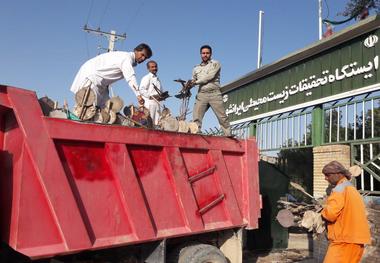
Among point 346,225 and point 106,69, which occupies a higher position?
A: point 106,69

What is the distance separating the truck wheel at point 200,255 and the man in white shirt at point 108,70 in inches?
73.8

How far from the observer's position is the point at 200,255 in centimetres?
414

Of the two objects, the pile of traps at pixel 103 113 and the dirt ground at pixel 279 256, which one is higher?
the pile of traps at pixel 103 113

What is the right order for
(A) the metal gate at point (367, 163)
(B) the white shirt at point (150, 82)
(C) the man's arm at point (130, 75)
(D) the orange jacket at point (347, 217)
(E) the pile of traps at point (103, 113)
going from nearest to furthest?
(E) the pile of traps at point (103, 113), (D) the orange jacket at point (347, 217), (C) the man's arm at point (130, 75), (B) the white shirt at point (150, 82), (A) the metal gate at point (367, 163)

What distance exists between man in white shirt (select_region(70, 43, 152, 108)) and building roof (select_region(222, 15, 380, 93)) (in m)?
6.57

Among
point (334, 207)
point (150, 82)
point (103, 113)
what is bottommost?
point (334, 207)

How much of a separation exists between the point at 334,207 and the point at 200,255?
1480mm

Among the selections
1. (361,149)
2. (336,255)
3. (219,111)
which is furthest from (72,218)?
(361,149)

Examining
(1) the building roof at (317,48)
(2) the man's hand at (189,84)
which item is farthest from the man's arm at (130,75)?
(1) the building roof at (317,48)

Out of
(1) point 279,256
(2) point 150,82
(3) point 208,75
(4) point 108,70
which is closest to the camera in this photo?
(4) point 108,70

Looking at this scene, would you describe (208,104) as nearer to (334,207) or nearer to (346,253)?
(334,207)

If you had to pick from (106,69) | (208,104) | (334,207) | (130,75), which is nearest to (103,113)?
(130,75)

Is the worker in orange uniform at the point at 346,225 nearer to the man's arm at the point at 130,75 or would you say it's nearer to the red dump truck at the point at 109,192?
the red dump truck at the point at 109,192

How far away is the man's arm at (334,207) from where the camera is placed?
12.0 ft
